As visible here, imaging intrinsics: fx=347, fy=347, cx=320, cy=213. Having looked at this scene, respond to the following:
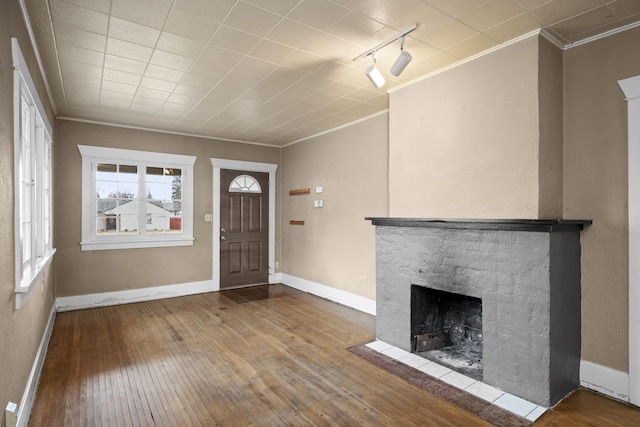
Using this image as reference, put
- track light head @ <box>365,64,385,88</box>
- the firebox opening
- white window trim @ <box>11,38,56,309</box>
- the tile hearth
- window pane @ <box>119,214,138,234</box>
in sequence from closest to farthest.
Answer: white window trim @ <box>11,38,56,309</box> < the tile hearth < track light head @ <box>365,64,385,88</box> < the firebox opening < window pane @ <box>119,214,138,234</box>

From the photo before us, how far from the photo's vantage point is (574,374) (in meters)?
2.60

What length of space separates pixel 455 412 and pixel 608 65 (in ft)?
8.87

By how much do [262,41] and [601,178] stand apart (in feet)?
8.92

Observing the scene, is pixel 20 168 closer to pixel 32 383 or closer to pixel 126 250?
pixel 32 383

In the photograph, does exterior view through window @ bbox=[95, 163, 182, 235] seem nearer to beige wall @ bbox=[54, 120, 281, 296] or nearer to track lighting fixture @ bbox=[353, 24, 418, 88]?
beige wall @ bbox=[54, 120, 281, 296]

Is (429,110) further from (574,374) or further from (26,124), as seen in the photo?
(26,124)

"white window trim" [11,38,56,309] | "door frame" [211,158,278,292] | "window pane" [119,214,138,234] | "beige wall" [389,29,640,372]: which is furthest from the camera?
"door frame" [211,158,278,292]

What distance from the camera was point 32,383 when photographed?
2521 mm

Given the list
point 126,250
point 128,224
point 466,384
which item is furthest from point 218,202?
point 466,384

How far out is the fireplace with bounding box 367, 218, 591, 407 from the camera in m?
2.42

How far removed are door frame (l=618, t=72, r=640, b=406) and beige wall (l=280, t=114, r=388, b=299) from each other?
237 cm

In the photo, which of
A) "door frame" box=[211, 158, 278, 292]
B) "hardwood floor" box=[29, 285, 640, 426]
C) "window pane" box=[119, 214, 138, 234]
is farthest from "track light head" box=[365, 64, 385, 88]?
"window pane" box=[119, 214, 138, 234]

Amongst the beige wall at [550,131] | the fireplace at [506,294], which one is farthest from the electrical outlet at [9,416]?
the beige wall at [550,131]

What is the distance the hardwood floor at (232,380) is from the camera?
2.30 m
